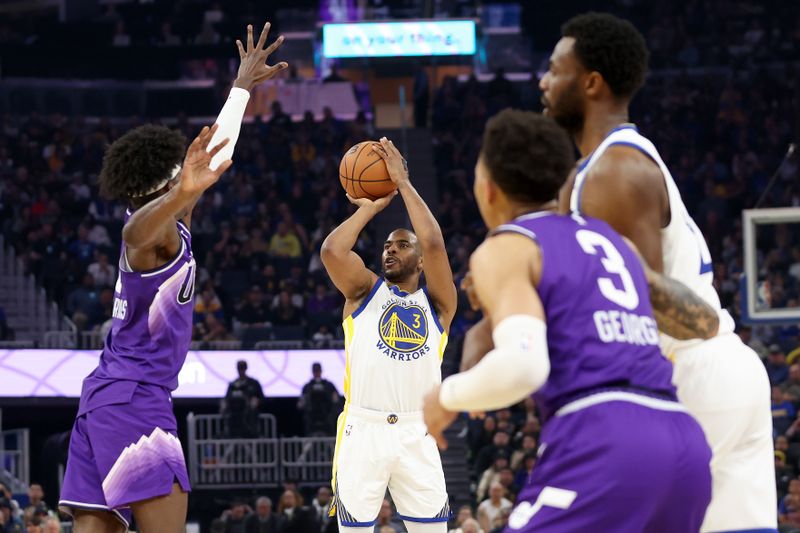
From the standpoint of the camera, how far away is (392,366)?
23.4 ft

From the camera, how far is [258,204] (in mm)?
22250

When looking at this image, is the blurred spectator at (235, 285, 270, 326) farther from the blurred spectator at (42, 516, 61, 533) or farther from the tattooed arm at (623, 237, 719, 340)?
the tattooed arm at (623, 237, 719, 340)

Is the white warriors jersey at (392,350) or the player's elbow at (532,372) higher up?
the player's elbow at (532,372)

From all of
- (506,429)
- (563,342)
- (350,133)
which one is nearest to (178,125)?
(350,133)

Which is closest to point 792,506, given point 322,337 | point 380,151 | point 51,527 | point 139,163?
point 380,151

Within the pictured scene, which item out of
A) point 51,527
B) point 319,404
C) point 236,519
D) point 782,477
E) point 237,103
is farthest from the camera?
point 319,404

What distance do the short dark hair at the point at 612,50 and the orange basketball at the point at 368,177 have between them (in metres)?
3.16

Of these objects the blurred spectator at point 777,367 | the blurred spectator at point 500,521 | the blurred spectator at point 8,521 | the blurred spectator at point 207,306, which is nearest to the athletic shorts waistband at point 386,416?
the blurred spectator at point 500,521

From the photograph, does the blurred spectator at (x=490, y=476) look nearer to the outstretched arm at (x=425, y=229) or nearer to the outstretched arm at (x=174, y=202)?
the outstretched arm at (x=425, y=229)

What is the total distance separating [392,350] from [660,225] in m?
3.36

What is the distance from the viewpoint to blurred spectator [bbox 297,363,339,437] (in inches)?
642

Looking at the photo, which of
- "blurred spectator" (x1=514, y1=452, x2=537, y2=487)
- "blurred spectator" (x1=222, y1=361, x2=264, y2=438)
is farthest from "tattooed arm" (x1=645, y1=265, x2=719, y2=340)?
"blurred spectator" (x1=222, y1=361, x2=264, y2=438)

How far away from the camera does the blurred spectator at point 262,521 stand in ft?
46.4

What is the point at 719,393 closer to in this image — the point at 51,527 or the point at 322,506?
the point at 51,527
